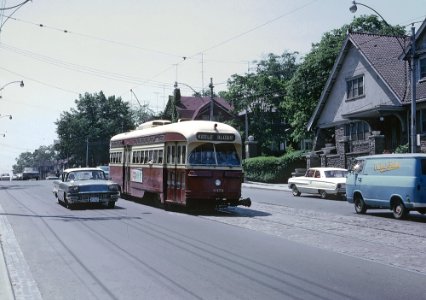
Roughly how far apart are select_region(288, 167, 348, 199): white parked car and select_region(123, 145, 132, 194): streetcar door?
940 cm

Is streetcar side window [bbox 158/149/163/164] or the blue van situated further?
streetcar side window [bbox 158/149/163/164]

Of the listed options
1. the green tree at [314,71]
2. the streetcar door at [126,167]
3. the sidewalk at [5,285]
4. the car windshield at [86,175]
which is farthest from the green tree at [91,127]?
the sidewalk at [5,285]

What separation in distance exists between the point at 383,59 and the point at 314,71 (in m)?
9.13

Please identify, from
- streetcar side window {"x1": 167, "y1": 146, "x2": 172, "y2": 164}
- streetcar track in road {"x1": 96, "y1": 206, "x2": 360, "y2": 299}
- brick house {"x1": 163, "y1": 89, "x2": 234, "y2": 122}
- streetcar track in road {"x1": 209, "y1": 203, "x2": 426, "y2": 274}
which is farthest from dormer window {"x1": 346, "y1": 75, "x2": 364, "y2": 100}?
brick house {"x1": 163, "y1": 89, "x2": 234, "y2": 122}

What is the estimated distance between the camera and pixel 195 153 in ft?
57.7

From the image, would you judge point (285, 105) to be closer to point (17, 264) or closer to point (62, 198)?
point (62, 198)

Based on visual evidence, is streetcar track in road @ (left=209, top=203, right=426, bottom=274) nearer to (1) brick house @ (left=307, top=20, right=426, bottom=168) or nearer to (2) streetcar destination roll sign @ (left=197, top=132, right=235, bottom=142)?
(2) streetcar destination roll sign @ (left=197, top=132, right=235, bottom=142)

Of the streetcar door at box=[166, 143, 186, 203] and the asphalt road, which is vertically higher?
the streetcar door at box=[166, 143, 186, 203]

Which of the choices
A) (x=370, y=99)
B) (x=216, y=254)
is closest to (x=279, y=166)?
(x=370, y=99)

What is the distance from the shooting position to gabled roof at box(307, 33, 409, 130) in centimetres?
3297

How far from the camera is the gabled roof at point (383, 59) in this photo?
108ft

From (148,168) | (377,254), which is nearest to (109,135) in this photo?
(148,168)

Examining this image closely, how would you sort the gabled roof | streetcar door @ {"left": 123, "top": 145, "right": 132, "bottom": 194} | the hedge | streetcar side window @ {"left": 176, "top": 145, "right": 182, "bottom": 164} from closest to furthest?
streetcar side window @ {"left": 176, "top": 145, "right": 182, "bottom": 164}, streetcar door @ {"left": 123, "top": 145, "right": 132, "bottom": 194}, the gabled roof, the hedge

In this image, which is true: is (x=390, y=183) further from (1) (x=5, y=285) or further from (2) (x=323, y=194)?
(1) (x=5, y=285)
